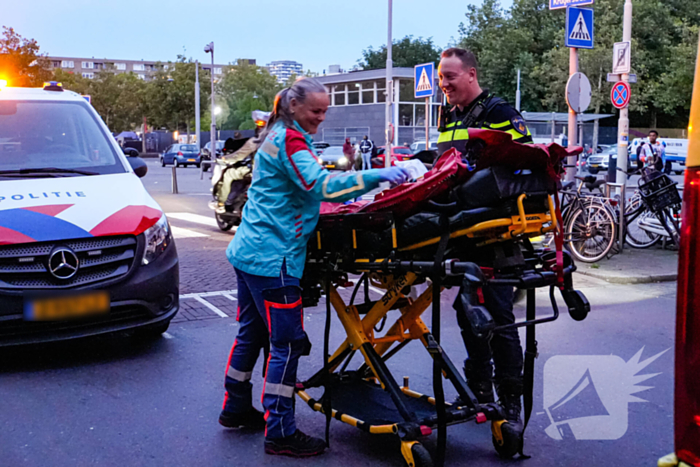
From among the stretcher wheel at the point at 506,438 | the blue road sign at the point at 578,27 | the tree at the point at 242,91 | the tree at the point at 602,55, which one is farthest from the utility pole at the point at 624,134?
the tree at the point at 242,91

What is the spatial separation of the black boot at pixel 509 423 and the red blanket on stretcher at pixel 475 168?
1199mm

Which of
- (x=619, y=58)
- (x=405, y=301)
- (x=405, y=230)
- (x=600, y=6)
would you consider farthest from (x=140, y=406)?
(x=600, y=6)

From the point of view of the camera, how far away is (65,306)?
16.2ft

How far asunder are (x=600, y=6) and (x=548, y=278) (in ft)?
179

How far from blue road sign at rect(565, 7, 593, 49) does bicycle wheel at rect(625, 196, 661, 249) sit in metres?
2.61

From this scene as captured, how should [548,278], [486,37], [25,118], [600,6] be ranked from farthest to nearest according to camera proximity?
[486,37] → [600,6] → [25,118] → [548,278]

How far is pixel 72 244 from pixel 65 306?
0.42m

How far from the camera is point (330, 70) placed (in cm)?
7669

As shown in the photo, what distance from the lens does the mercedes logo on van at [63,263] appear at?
4883 millimetres

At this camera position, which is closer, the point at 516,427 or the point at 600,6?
the point at 516,427

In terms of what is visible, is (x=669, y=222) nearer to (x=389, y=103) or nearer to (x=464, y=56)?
(x=464, y=56)

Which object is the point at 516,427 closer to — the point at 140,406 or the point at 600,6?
the point at 140,406

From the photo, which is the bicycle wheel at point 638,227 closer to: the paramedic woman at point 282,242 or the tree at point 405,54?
the paramedic woman at point 282,242

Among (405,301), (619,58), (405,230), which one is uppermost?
(619,58)
